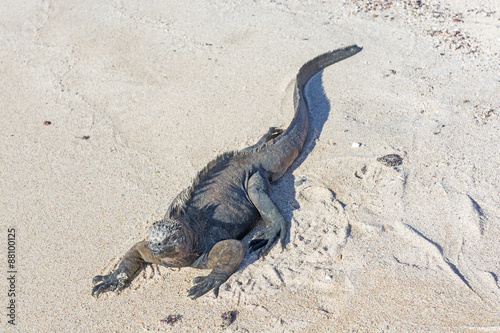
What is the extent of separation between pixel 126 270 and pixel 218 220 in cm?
83

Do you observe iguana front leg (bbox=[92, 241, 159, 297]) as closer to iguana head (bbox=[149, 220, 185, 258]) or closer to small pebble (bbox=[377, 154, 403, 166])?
iguana head (bbox=[149, 220, 185, 258])

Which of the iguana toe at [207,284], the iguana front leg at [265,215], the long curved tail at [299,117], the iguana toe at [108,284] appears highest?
the long curved tail at [299,117]

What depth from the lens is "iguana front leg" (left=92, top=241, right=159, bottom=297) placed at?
3366 mm

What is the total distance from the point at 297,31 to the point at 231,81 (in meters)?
1.72

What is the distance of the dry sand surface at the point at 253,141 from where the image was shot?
310 centimetres

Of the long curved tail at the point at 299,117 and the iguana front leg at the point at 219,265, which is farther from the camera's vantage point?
the long curved tail at the point at 299,117

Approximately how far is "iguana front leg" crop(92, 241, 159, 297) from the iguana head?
35cm

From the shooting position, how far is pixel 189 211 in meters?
3.54

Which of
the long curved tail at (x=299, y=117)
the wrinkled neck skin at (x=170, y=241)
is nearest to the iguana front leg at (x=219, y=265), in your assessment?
the wrinkled neck skin at (x=170, y=241)

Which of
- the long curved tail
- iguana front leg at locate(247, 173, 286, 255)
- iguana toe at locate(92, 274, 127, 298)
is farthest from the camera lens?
the long curved tail

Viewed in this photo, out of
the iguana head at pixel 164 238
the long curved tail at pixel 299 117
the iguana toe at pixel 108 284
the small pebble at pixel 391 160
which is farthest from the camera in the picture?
the long curved tail at pixel 299 117

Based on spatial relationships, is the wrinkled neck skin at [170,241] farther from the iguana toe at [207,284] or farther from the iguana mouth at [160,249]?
the iguana toe at [207,284]

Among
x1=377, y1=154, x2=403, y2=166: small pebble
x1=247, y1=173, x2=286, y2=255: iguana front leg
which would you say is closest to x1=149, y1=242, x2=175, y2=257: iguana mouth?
x1=247, y1=173, x2=286, y2=255: iguana front leg

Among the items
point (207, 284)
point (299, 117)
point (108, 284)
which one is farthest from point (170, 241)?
point (299, 117)
